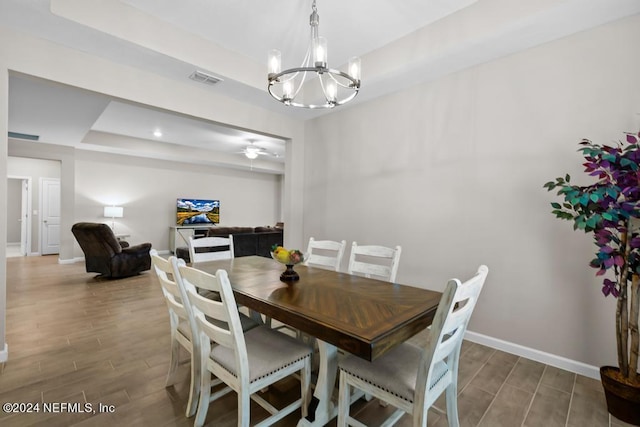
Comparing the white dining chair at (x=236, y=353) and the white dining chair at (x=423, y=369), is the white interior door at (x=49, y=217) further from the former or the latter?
the white dining chair at (x=423, y=369)

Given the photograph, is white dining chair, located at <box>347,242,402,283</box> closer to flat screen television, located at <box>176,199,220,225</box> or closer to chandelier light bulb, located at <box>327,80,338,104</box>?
chandelier light bulb, located at <box>327,80,338,104</box>

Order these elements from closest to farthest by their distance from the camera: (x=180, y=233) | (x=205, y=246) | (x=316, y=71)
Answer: (x=316, y=71) < (x=205, y=246) < (x=180, y=233)

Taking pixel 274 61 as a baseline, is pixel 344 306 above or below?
below

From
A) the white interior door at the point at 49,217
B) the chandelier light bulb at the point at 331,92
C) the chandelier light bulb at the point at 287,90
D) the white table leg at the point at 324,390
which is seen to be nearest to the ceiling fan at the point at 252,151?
the chandelier light bulb at the point at 287,90

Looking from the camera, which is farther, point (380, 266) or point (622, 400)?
point (380, 266)

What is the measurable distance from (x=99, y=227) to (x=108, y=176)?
3028 mm

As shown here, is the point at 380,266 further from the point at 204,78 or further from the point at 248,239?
the point at 248,239

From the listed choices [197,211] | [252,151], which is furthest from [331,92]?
[197,211]

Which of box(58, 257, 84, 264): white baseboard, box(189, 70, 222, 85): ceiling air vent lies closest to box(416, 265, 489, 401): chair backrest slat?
box(189, 70, 222, 85): ceiling air vent

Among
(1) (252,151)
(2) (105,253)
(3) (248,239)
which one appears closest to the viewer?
(2) (105,253)

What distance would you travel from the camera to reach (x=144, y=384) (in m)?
2.02

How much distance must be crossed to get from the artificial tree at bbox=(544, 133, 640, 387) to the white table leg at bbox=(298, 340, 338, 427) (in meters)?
1.66

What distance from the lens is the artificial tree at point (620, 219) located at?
63.1 inches

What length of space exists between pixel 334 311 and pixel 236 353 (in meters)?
0.50
